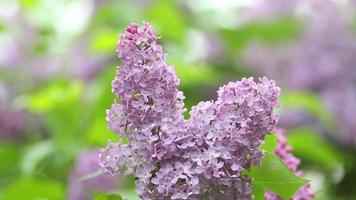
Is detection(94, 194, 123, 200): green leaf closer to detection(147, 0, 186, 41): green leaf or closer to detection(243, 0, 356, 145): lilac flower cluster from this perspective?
detection(147, 0, 186, 41): green leaf

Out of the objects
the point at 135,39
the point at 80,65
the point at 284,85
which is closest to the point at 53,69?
the point at 80,65

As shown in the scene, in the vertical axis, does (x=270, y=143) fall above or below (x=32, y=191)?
below

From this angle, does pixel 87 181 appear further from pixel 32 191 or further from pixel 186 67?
pixel 186 67

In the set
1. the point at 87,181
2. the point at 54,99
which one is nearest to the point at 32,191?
the point at 87,181

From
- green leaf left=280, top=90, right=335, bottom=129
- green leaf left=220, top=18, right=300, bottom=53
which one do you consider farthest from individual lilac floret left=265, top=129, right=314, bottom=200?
green leaf left=220, top=18, right=300, bottom=53

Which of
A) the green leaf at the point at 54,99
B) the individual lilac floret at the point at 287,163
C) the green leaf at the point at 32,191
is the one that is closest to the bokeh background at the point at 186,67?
the green leaf at the point at 54,99

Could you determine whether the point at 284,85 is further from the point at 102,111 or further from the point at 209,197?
the point at 209,197

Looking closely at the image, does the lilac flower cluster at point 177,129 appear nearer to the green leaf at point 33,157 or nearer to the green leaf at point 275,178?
the green leaf at point 275,178
